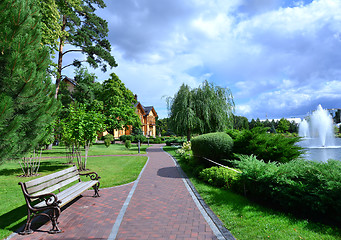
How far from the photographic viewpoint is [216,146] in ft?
29.7

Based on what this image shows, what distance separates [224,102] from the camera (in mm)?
21422

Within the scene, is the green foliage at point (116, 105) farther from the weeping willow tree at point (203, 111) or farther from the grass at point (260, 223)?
the grass at point (260, 223)

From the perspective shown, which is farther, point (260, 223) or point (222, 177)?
point (222, 177)

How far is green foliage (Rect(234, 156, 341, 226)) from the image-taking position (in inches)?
156

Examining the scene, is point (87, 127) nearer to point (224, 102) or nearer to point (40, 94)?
point (40, 94)

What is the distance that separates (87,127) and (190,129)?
1307 centimetres

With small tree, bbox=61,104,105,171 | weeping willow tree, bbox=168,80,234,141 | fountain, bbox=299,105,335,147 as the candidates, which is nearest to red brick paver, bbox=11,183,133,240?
small tree, bbox=61,104,105,171

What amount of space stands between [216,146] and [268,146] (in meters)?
2.10

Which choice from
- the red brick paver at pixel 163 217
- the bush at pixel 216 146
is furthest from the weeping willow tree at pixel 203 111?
the red brick paver at pixel 163 217

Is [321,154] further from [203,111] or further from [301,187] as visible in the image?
[301,187]

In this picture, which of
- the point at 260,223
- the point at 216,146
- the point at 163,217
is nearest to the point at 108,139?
the point at 216,146

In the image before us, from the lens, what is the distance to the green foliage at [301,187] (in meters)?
3.95

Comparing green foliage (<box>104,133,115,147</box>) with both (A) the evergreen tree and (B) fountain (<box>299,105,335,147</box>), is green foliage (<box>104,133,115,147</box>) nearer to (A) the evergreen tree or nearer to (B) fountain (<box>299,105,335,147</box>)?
(A) the evergreen tree

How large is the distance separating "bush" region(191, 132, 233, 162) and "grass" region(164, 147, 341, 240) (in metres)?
3.43
